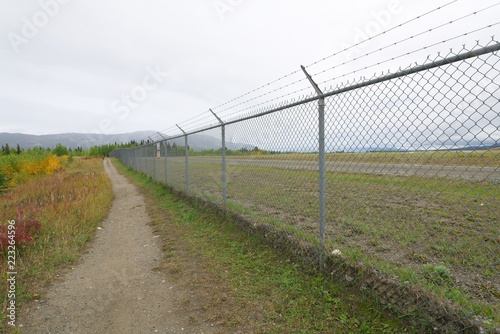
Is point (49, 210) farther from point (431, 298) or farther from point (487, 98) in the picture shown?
point (487, 98)

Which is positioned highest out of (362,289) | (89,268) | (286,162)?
(286,162)

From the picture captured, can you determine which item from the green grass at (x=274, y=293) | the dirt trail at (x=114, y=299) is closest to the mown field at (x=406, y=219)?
the green grass at (x=274, y=293)

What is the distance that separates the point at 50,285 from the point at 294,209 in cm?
396

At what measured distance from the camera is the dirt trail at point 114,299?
2697mm

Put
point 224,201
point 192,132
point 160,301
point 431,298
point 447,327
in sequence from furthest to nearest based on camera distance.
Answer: point 192,132 → point 224,201 → point 160,301 → point 431,298 → point 447,327

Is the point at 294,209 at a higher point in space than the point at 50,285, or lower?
higher

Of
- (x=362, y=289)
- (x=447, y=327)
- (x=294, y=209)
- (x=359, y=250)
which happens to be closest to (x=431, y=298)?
(x=447, y=327)

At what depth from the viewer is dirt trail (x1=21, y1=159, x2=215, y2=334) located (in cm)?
270

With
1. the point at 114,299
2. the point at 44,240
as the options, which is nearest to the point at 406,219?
the point at 114,299

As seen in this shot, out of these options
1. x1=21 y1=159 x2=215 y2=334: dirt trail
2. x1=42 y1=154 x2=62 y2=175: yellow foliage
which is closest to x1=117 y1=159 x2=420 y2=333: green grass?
x1=21 y1=159 x2=215 y2=334: dirt trail

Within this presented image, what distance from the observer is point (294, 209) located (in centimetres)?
550

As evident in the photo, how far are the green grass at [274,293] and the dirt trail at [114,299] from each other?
0.39 metres

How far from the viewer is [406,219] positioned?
15.0ft

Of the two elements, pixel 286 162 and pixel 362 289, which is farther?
pixel 286 162
